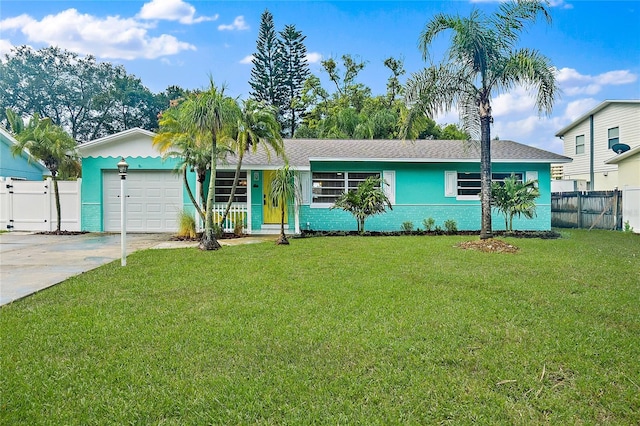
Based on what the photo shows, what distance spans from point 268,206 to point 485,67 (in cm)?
780

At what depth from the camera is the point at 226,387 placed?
9.75ft

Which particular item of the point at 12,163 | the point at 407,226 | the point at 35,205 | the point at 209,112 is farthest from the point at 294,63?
the point at 209,112

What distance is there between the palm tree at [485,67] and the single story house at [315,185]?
115 inches

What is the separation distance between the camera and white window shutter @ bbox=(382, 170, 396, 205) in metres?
14.3

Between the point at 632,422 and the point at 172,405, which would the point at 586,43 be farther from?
the point at 172,405

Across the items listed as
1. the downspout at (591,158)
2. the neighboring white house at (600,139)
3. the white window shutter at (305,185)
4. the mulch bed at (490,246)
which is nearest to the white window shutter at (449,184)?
the mulch bed at (490,246)

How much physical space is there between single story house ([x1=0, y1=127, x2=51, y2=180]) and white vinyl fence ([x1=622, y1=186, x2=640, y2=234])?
21909 mm

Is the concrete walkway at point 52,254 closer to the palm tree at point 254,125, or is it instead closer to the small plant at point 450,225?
the palm tree at point 254,125

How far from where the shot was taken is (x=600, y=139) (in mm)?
20969

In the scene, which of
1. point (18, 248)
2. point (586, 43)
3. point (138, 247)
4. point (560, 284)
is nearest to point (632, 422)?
point (560, 284)

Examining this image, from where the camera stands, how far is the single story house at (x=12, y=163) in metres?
17.1

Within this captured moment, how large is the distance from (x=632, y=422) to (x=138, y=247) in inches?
393

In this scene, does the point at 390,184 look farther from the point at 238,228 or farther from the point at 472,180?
the point at 238,228

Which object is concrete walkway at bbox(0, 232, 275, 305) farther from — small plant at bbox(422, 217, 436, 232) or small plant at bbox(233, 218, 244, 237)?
small plant at bbox(422, 217, 436, 232)
